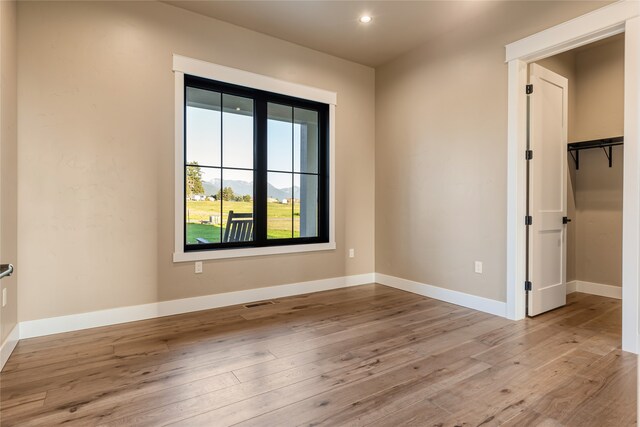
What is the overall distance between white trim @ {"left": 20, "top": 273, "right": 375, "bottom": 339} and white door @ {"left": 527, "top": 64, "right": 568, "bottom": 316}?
217cm

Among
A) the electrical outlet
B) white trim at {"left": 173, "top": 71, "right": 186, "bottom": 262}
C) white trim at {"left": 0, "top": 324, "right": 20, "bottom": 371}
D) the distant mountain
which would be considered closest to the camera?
white trim at {"left": 0, "top": 324, "right": 20, "bottom": 371}

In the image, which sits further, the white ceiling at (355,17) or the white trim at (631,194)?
the white ceiling at (355,17)

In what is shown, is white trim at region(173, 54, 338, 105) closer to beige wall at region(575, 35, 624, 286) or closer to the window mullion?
the window mullion

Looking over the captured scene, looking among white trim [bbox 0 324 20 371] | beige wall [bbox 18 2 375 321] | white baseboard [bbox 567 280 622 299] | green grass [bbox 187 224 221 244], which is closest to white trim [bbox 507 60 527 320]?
white baseboard [bbox 567 280 622 299]

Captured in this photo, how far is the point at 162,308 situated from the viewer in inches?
127

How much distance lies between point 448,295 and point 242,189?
8.40 feet

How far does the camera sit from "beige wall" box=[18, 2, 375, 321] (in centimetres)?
271

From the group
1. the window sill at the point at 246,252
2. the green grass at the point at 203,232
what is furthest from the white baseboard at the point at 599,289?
the green grass at the point at 203,232

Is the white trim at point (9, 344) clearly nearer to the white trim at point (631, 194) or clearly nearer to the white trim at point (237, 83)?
the white trim at point (237, 83)

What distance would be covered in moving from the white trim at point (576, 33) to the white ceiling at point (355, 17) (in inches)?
9.3

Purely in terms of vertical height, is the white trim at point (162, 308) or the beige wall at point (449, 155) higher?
the beige wall at point (449, 155)

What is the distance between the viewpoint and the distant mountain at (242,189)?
3603 mm

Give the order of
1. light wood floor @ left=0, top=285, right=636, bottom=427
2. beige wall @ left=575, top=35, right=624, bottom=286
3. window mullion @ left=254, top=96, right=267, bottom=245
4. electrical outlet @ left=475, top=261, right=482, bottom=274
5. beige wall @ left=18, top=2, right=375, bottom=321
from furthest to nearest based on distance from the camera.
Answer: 1. beige wall @ left=575, top=35, right=624, bottom=286
2. window mullion @ left=254, top=96, right=267, bottom=245
3. electrical outlet @ left=475, top=261, right=482, bottom=274
4. beige wall @ left=18, top=2, right=375, bottom=321
5. light wood floor @ left=0, top=285, right=636, bottom=427

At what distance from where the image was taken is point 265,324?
3023mm
